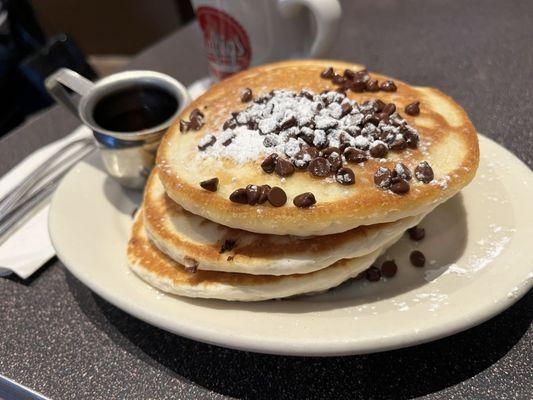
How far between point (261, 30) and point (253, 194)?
902mm

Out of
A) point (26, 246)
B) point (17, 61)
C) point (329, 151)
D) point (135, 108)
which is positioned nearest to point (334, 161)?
point (329, 151)

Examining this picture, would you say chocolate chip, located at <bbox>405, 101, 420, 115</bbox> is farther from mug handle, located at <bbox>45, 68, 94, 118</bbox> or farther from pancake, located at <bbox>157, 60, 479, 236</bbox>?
mug handle, located at <bbox>45, 68, 94, 118</bbox>

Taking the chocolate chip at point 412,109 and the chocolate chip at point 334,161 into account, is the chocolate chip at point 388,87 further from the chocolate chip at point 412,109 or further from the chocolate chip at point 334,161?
the chocolate chip at point 334,161

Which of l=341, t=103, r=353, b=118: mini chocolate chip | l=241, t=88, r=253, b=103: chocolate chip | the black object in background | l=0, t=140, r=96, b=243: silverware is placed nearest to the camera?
l=341, t=103, r=353, b=118: mini chocolate chip

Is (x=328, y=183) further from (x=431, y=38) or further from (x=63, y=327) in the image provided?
(x=431, y=38)

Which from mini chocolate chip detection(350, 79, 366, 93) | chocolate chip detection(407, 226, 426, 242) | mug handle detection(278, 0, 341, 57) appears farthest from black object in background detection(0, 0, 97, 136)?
chocolate chip detection(407, 226, 426, 242)

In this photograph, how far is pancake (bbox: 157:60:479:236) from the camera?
861 mm

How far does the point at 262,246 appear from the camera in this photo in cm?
92

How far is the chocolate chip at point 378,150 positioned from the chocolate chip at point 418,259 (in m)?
0.21

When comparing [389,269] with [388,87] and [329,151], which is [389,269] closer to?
[329,151]

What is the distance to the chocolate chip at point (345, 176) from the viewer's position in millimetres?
886

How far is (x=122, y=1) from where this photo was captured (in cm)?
356

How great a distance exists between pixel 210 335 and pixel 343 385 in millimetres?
258

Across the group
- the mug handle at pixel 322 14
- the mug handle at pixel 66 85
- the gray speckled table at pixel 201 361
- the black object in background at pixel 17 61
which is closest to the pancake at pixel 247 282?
the gray speckled table at pixel 201 361
